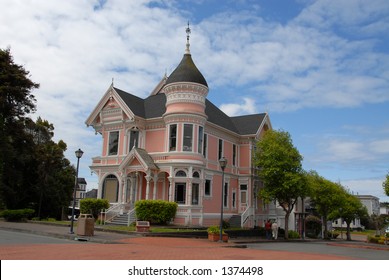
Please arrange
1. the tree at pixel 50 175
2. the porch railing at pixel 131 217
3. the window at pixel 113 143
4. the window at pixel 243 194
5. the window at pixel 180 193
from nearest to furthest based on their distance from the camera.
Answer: the porch railing at pixel 131 217 < the window at pixel 180 193 < the window at pixel 113 143 < the window at pixel 243 194 < the tree at pixel 50 175

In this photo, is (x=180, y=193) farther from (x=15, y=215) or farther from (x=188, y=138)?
(x=15, y=215)

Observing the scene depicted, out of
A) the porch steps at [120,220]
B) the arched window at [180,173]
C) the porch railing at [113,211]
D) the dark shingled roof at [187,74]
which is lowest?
the porch steps at [120,220]

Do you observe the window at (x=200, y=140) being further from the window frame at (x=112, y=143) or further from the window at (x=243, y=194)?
the window at (x=243, y=194)

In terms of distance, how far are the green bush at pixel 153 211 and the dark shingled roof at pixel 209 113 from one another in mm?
8359

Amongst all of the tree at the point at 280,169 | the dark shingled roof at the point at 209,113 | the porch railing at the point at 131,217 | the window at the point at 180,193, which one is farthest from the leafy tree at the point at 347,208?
the porch railing at the point at 131,217

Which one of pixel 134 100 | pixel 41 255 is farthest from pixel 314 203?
pixel 41 255

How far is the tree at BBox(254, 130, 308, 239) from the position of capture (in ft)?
111

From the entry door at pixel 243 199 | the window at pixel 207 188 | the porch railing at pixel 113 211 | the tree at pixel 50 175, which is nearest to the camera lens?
the porch railing at pixel 113 211

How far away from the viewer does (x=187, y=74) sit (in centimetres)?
3094

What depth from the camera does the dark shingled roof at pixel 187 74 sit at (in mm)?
30841

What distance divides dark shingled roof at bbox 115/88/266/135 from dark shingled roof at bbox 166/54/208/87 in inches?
139

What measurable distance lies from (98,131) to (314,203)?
26.6 metres

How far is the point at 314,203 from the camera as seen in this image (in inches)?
1825

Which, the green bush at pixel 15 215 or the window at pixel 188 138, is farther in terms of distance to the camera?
the window at pixel 188 138
